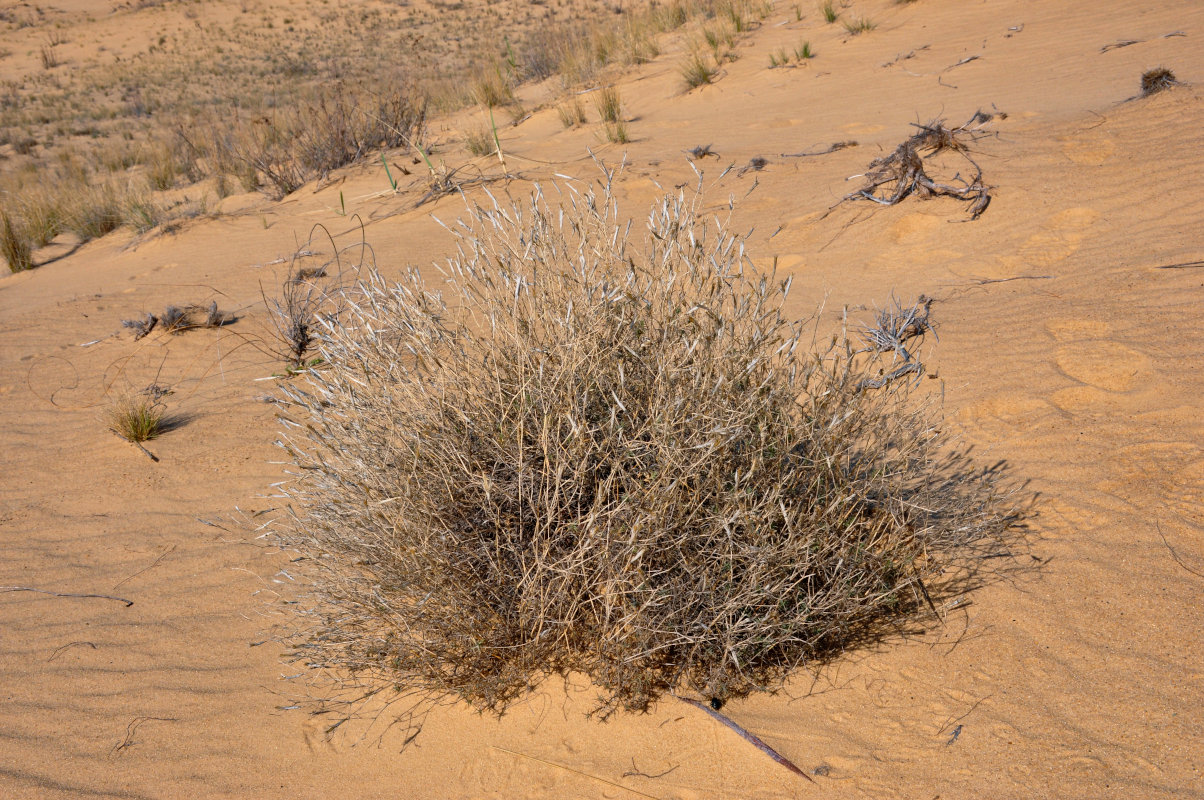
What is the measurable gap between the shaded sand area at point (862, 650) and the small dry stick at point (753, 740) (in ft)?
0.08

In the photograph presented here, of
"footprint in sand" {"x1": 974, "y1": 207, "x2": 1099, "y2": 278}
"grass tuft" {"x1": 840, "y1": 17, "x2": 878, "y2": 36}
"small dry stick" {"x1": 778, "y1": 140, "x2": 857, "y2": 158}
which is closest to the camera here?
"footprint in sand" {"x1": 974, "y1": 207, "x2": 1099, "y2": 278}

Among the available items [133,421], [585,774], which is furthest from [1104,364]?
[133,421]

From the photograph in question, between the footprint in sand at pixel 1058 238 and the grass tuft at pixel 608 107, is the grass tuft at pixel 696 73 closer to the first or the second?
the grass tuft at pixel 608 107

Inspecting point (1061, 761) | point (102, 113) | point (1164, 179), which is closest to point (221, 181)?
point (1164, 179)

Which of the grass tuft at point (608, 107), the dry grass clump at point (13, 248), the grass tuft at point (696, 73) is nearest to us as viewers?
the dry grass clump at point (13, 248)

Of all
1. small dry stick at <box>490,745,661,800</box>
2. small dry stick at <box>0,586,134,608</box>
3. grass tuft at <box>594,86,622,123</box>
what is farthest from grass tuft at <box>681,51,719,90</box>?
small dry stick at <box>490,745,661,800</box>

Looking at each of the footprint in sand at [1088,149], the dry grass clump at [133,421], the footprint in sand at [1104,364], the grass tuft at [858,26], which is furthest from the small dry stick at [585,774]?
the grass tuft at [858,26]

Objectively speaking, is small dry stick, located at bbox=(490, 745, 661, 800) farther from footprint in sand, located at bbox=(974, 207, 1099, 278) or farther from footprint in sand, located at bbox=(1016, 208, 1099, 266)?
footprint in sand, located at bbox=(1016, 208, 1099, 266)

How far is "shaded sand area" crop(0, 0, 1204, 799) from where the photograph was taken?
2.06 m

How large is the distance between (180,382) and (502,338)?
3287 millimetres

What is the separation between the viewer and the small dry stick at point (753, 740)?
1.98 m

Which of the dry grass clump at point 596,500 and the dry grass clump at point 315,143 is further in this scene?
the dry grass clump at point 315,143

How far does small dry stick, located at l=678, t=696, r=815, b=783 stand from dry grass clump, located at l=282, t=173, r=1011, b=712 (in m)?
0.08

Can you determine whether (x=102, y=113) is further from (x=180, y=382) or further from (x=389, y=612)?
(x=389, y=612)
